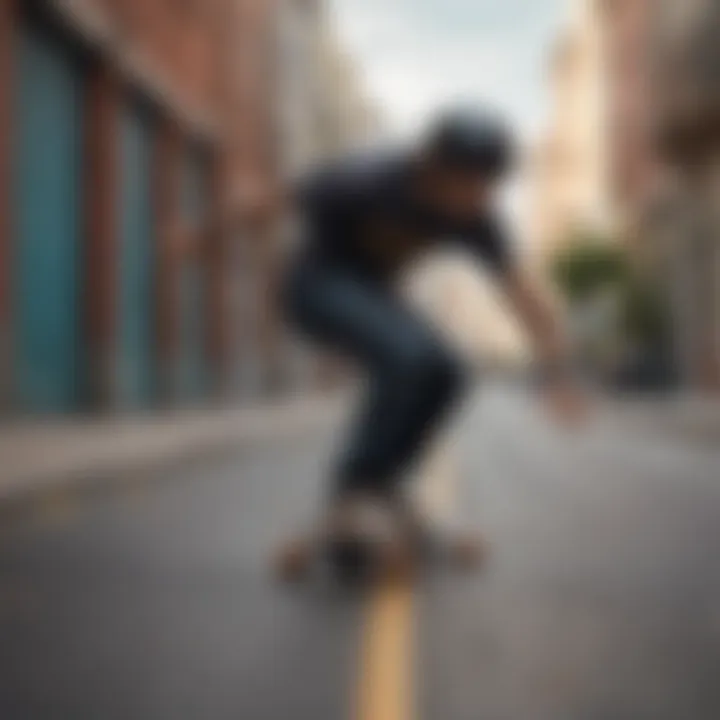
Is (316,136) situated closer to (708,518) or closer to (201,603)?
(201,603)

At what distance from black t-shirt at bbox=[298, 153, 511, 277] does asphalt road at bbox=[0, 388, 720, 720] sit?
1134mm

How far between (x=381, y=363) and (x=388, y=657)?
49.3 inches

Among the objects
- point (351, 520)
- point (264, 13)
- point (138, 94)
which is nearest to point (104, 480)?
point (264, 13)

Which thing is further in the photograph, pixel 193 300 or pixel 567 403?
pixel 193 300

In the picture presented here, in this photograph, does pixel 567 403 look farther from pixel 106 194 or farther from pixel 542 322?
pixel 106 194

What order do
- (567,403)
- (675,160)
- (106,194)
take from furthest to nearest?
(675,160) → (106,194) → (567,403)

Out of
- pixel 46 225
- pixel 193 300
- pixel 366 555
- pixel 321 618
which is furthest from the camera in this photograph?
pixel 46 225

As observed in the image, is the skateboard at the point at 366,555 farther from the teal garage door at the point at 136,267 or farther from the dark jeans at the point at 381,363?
the teal garage door at the point at 136,267

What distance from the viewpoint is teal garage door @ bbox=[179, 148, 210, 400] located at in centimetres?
1398

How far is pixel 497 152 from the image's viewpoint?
3979mm

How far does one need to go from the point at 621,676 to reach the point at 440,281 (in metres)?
1.62

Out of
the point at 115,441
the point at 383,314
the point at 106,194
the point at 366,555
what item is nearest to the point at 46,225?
the point at 106,194

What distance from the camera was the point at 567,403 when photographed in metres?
4.30

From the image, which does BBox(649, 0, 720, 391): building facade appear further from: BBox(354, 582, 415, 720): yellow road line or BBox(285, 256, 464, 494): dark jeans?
BBox(354, 582, 415, 720): yellow road line
